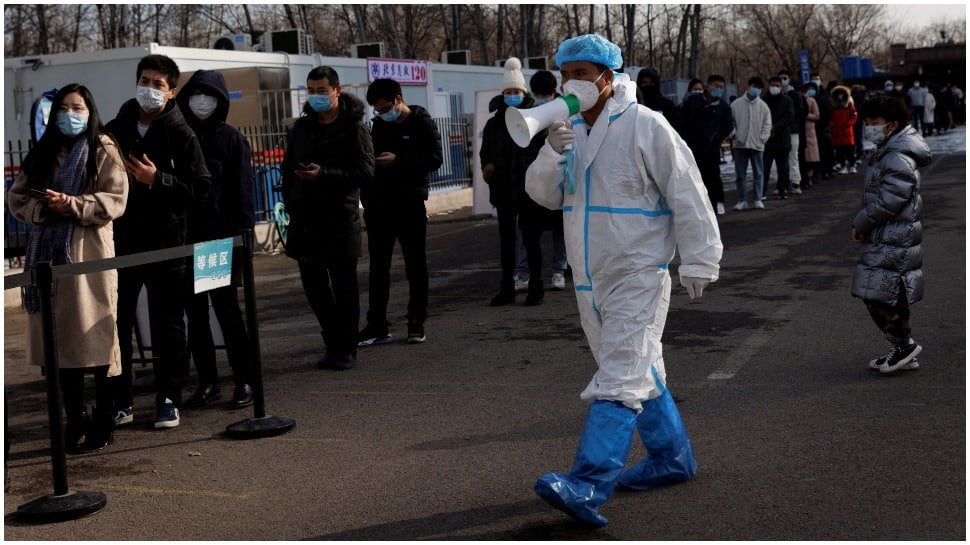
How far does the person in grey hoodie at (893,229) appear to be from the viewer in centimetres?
634

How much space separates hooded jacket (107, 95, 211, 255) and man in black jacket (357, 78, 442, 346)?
213 cm

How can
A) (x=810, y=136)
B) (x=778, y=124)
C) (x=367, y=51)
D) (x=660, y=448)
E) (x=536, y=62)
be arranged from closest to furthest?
(x=660, y=448) → (x=778, y=124) → (x=810, y=136) → (x=367, y=51) → (x=536, y=62)

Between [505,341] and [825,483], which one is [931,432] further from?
[505,341]

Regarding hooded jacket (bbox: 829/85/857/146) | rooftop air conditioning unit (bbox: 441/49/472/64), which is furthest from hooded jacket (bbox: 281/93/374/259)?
rooftop air conditioning unit (bbox: 441/49/472/64)

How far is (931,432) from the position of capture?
Answer: 206 inches

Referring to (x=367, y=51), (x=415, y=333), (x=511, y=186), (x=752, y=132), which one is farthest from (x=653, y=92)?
(x=367, y=51)

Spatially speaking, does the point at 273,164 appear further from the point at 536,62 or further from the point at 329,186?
the point at 536,62

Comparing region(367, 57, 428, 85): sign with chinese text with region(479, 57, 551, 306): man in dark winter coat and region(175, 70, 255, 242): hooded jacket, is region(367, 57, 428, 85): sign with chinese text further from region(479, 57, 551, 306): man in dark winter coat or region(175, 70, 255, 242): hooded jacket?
region(175, 70, 255, 242): hooded jacket

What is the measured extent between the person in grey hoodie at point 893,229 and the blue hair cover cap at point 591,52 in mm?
2613

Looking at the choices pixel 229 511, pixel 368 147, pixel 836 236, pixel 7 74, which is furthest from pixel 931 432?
pixel 7 74

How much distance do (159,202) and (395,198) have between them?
7.66 feet

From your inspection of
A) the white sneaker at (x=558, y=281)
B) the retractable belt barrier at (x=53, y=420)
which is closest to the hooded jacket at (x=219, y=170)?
the retractable belt barrier at (x=53, y=420)

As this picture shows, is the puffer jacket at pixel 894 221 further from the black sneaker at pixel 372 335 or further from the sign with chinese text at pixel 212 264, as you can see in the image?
the sign with chinese text at pixel 212 264

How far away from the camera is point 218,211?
6359 millimetres
